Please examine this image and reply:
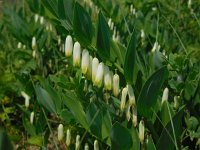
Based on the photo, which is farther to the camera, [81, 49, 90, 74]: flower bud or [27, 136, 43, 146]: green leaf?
[27, 136, 43, 146]: green leaf

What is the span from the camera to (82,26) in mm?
1352

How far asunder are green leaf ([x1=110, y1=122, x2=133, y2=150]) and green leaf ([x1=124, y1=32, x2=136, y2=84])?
157 millimetres

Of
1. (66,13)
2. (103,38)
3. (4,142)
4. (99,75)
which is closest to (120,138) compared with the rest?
(99,75)

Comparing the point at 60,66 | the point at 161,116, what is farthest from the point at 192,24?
the point at 161,116

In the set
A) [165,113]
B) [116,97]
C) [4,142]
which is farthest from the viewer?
[116,97]

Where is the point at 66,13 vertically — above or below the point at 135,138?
above

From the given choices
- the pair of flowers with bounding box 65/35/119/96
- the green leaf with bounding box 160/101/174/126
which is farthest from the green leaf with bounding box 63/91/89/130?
the green leaf with bounding box 160/101/174/126

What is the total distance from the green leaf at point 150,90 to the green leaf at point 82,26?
0.24 meters

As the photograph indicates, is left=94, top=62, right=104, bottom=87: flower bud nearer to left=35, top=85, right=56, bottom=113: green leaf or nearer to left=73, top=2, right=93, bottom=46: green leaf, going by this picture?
left=73, top=2, right=93, bottom=46: green leaf

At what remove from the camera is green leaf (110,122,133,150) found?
1222 mm

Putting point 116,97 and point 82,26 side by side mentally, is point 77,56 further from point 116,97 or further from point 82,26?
point 116,97

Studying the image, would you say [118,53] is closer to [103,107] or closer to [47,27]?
[103,107]

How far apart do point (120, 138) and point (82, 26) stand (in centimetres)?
35

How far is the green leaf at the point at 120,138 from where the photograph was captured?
122 centimetres
